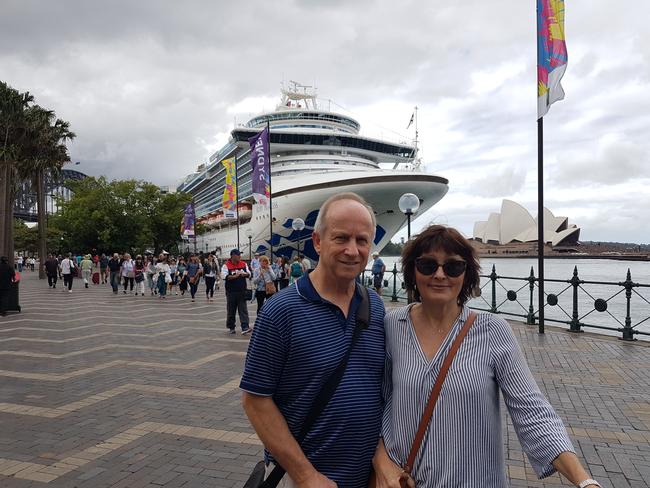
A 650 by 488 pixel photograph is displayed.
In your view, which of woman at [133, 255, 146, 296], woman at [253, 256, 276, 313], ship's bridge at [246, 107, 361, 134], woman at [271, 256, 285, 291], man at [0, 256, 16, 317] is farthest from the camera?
ship's bridge at [246, 107, 361, 134]

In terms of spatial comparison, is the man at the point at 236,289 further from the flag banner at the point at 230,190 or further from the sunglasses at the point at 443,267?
the flag banner at the point at 230,190

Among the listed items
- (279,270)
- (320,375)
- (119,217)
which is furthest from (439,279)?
(119,217)

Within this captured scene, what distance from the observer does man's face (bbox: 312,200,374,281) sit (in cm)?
171

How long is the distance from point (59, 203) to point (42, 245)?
61.2 ft

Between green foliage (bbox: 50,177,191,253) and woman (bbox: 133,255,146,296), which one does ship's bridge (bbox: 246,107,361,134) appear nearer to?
green foliage (bbox: 50,177,191,253)

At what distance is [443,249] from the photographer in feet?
5.98

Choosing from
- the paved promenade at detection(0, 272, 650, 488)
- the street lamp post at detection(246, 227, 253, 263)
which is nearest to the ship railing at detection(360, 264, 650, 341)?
the paved promenade at detection(0, 272, 650, 488)

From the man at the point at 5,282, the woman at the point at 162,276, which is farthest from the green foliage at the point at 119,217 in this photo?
the man at the point at 5,282

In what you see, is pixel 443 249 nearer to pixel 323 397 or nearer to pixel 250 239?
pixel 323 397

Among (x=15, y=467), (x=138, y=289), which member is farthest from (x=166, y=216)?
(x=15, y=467)

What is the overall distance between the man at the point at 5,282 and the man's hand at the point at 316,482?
13.5 meters

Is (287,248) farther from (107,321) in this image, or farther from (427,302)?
(427,302)

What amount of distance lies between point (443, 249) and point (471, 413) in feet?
1.93

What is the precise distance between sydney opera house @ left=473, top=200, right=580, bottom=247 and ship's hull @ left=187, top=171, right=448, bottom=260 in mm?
47326
